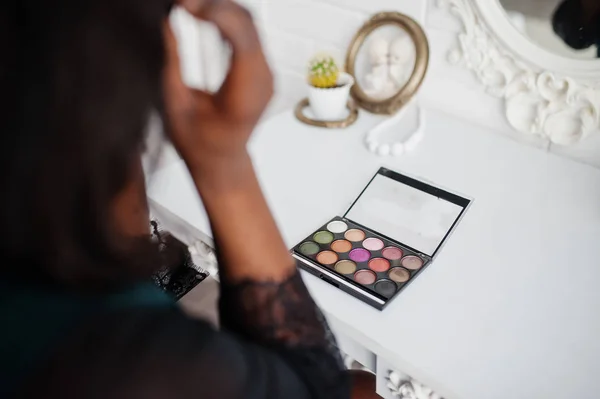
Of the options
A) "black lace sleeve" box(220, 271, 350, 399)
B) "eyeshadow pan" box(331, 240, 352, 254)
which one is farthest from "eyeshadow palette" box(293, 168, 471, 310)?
"black lace sleeve" box(220, 271, 350, 399)

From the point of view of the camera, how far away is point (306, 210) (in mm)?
834

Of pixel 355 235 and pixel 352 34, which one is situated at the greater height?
pixel 352 34

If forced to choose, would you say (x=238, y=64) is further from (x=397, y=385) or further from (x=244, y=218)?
(x=397, y=385)

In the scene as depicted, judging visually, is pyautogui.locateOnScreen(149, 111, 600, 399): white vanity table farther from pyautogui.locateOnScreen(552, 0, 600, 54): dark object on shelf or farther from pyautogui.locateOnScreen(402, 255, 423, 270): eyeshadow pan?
pyautogui.locateOnScreen(552, 0, 600, 54): dark object on shelf

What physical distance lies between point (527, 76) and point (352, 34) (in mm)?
367

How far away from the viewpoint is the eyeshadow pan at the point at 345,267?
714mm

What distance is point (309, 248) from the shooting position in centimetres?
75

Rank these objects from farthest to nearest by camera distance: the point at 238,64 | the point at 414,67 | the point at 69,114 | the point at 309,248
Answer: the point at 414,67 → the point at 309,248 → the point at 238,64 → the point at 69,114

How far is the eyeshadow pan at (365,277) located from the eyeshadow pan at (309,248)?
7 cm

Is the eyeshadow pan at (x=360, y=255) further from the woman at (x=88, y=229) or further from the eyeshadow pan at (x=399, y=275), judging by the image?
the woman at (x=88, y=229)

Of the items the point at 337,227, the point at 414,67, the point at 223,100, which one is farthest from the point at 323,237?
the point at 414,67

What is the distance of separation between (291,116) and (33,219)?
0.80 m

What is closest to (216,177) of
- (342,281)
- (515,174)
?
(342,281)

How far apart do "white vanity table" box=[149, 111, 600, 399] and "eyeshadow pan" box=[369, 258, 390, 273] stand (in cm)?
4
